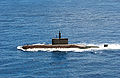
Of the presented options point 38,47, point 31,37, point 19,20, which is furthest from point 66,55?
point 19,20

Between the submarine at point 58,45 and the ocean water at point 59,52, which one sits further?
the submarine at point 58,45

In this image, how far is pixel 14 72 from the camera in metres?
92.3

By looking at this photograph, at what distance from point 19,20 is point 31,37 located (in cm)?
4373

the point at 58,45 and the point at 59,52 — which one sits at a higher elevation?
the point at 58,45

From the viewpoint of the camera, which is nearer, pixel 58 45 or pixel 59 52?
pixel 59 52

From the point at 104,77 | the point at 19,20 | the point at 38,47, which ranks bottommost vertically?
the point at 104,77

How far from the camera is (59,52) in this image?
11525cm

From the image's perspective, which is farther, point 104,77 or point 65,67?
point 65,67

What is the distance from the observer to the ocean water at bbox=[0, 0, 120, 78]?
305ft

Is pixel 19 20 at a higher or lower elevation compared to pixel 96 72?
higher

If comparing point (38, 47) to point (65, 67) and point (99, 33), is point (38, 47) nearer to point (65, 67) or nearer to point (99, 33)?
point (65, 67)

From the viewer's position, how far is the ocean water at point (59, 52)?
92.8 meters

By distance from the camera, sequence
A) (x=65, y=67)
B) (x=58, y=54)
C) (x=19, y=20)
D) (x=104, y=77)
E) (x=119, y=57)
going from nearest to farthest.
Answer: (x=104, y=77)
(x=65, y=67)
(x=119, y=57)
(x=58, y=54)
(x=19, y=20)

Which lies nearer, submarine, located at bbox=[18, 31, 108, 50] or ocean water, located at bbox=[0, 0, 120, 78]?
ocean water, located at bbox=[0, 0, 120, 78]
